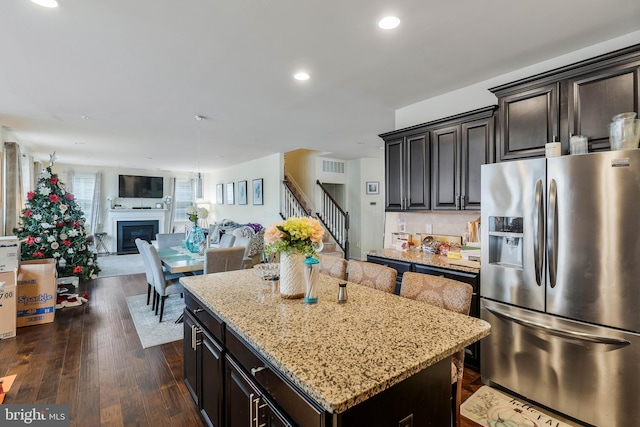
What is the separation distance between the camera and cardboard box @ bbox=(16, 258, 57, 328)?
3.66 meters

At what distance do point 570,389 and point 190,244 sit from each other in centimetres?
438

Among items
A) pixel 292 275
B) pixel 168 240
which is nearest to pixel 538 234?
pixel 292 275

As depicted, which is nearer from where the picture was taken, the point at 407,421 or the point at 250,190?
the point at 407,421

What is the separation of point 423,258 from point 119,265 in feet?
24.6

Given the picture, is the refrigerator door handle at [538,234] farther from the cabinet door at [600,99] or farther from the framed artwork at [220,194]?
the framed artwork at [220,194]

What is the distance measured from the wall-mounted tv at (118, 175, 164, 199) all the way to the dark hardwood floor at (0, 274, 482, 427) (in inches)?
273

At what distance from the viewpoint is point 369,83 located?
3.13m

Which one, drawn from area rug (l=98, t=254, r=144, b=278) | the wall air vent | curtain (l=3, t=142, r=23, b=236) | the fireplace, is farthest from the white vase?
the fireplace

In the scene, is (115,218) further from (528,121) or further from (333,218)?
(528,121)

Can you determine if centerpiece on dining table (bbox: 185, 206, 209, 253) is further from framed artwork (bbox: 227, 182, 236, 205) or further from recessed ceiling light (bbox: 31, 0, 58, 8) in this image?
framed artwork (bbox: 227, 182, 236, 205)

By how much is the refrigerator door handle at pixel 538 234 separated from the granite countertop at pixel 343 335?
1.10 m

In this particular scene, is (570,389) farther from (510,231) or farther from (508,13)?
(508,13)

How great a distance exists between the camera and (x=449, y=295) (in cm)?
178

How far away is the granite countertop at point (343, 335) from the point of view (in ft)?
3.09
